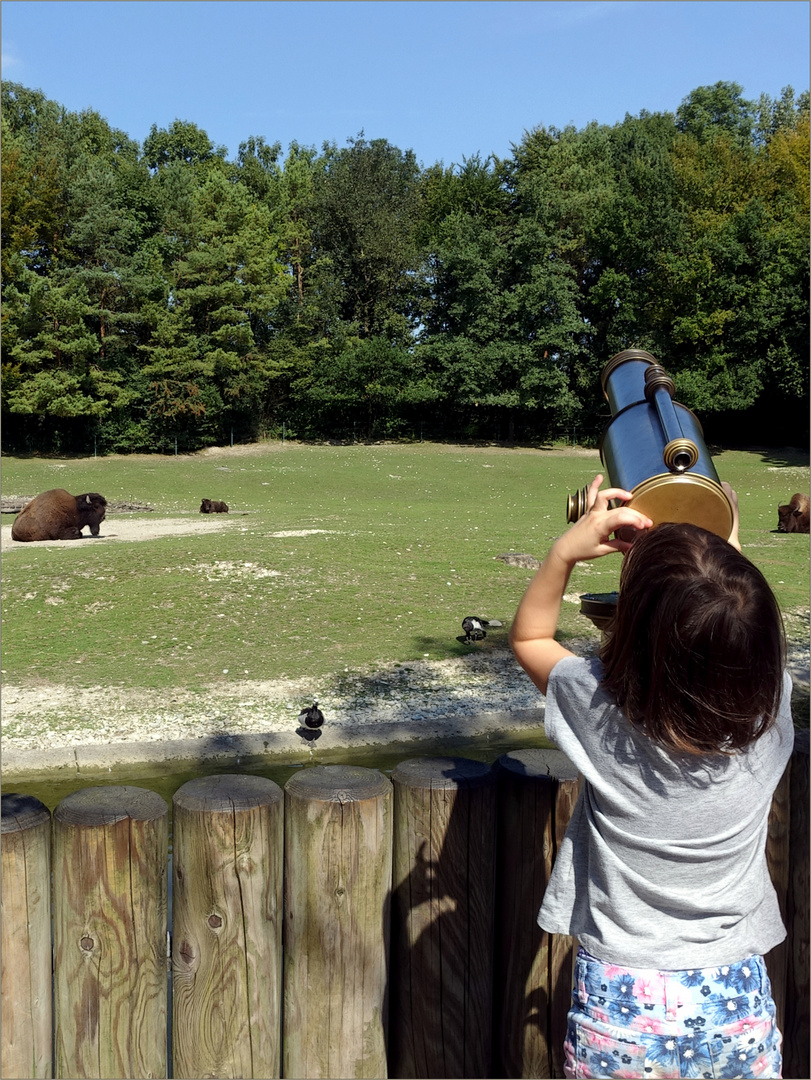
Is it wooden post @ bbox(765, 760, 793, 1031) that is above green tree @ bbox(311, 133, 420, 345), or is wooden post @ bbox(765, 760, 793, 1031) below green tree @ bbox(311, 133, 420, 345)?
below

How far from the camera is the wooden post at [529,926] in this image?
8.95 ft

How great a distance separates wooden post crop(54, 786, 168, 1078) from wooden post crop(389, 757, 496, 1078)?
0.64 metres

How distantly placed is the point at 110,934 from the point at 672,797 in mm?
1459

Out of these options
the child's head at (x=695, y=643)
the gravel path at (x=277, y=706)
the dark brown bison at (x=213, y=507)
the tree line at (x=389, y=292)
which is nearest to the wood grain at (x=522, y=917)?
the child's head at (x=695, y=643)

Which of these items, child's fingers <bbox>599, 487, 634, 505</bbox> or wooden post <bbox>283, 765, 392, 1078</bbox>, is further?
wooden post <bbox>283, 765, 392, 1078</bbox>

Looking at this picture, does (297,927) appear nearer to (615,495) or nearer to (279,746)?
(615,495)

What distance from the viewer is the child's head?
1.88m

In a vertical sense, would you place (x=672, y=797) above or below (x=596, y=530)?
below

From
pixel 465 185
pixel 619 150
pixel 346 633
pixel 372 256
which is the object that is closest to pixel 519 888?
pixel 346 633

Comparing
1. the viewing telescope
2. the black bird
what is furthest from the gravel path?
the viewing telescope

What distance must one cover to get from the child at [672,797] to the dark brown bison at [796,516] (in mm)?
18064

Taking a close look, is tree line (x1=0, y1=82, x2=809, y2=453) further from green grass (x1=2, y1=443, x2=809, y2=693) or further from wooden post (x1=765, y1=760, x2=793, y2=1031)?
wooden post (x1=765, y1=760, x2=793, y2=1031)

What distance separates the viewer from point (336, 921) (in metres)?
2.65

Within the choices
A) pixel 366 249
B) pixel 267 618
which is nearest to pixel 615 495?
pixel 267 618
